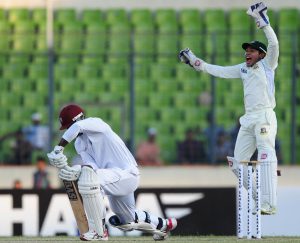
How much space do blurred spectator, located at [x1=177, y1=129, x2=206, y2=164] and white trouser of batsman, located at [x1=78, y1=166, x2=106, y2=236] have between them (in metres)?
6.72

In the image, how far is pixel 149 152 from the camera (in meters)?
18.4

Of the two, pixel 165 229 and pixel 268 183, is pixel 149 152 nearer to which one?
pixel 268 183

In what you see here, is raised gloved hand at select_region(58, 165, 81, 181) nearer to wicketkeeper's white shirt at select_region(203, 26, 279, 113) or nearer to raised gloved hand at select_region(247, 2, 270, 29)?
wicketkeeper's white shirt at select_region(203, 26, 279, 113)

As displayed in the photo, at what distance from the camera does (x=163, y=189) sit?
49.4 ft

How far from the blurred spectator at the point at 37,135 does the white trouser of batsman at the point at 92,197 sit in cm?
678

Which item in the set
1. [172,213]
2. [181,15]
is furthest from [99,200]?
[181,15]

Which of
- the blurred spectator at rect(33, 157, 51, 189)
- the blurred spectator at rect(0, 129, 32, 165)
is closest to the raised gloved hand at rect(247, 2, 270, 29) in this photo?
the blurred spectator at rect(33, 157, 51, 189)

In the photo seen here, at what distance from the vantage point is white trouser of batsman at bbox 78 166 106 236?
37.4 ft

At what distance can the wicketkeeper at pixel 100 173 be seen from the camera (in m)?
11.4

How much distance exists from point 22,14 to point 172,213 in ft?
25.2

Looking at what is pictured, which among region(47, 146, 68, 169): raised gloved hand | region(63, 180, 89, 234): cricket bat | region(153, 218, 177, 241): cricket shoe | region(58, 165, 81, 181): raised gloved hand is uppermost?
region(47, 146, 68, 169): raised gloved hand

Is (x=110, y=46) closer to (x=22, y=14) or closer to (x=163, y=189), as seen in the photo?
(x=22, y=14)

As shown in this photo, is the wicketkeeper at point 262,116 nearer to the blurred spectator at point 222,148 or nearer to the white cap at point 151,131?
the blurred spectator at point 222,148

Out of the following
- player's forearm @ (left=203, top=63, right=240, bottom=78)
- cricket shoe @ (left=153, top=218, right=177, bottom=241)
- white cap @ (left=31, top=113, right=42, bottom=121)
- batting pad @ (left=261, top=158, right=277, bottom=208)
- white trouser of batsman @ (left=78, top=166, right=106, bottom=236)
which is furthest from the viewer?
white cap @ (left=31, top=113, right=42, bottom=121)
